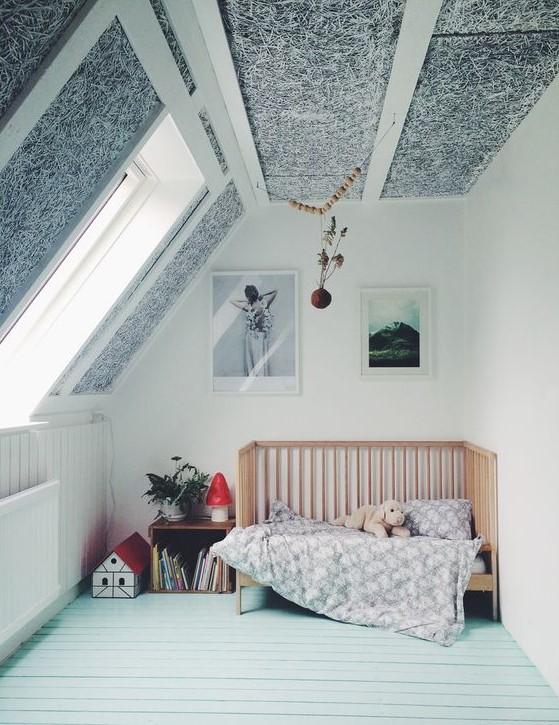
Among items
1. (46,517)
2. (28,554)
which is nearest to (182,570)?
(46,517)

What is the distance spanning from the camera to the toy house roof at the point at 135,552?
3766 mm

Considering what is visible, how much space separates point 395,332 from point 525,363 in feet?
4.55

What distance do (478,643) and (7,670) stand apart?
208 cm

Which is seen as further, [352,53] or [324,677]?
[324,677]

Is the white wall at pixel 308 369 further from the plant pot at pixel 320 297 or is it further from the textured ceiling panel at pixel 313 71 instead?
the plant pot at pixel 320 297

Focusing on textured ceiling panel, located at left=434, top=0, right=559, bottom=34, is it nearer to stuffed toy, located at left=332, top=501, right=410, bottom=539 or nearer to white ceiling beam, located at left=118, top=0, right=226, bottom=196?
white ceiling beam, located at left=118, top=0, right=226, bottom=196

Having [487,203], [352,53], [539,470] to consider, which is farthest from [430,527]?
[352,53]

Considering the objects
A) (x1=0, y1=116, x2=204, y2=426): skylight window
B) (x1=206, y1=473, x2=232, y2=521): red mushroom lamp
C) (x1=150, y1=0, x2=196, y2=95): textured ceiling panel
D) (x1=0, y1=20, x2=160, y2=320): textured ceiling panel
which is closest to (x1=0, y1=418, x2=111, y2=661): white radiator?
(x1=0, y1=116, x2=204, y2=426): skylight window

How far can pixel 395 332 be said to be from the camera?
421 centimetres

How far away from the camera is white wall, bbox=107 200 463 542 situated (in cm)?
419

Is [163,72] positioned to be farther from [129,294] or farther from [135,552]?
[135,552]

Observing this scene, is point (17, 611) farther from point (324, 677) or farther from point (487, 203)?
point (487, 203)

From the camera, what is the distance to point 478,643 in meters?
3.03

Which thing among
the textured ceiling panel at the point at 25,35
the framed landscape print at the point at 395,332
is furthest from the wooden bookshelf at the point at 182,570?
the textured ceiling panel at the point at 25,35
